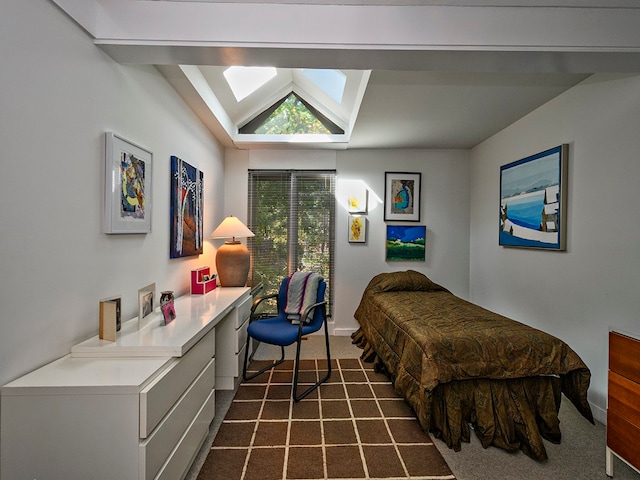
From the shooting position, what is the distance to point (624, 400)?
1.67 metres

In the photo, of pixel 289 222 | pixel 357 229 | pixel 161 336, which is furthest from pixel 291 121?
pixel 161 336

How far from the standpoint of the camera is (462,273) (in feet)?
14.1

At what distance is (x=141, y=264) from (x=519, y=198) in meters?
3.31

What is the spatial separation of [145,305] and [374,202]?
3.06m

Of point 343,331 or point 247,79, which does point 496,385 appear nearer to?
point 343,331

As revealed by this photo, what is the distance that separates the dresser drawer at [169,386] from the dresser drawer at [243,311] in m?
0.77

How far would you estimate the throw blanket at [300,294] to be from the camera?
9.91 feet

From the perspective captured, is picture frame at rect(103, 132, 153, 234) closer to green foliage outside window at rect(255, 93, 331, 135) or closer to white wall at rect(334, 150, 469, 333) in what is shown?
green foliage outside window at rect(255, 93, 331, 135)

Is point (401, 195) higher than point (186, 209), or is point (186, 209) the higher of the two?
point (401, 195)

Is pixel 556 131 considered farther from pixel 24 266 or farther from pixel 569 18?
pixel 24 266

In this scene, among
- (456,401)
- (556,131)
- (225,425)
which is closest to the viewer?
(456,401)

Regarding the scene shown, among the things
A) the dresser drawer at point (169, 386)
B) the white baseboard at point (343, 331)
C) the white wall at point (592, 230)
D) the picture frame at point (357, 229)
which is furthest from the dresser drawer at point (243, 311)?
the white wall at point (592, 230)

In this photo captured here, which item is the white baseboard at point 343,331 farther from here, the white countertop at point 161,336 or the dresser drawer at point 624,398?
the dresser drawer at point 624,398

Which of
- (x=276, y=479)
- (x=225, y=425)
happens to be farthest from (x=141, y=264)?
(x=276, y=479)
